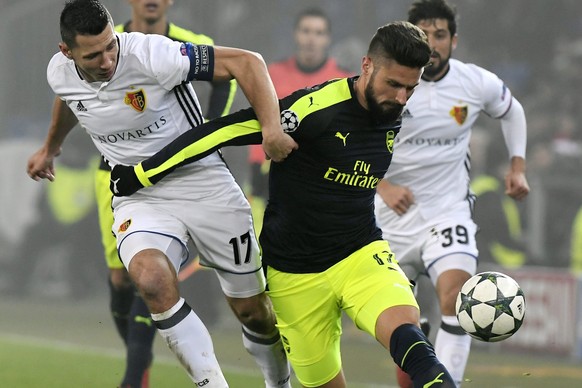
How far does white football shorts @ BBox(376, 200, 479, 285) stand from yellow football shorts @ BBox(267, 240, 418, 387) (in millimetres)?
1132

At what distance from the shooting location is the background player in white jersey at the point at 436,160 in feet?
23.8

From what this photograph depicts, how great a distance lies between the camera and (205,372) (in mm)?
5727

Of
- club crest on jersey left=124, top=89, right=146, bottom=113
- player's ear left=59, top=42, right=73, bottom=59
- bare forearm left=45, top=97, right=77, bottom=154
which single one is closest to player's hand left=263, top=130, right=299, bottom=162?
club crest on jersey left=124, top=89, right=146, bottom=113

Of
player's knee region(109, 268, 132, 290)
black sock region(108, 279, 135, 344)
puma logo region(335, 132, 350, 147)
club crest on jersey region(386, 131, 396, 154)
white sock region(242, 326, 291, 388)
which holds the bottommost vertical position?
black sock region(108, 279, 135, 344)

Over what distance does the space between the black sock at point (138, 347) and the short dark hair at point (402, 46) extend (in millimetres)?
2531

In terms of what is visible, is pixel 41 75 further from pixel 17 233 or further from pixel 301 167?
pixel 301 167

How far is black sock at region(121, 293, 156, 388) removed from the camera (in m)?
7.21

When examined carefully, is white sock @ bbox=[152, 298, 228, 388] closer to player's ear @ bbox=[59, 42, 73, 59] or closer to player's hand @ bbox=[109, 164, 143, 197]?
player's hand @ bbox=[109, 164, 143, 197]

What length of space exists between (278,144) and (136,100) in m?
0.81

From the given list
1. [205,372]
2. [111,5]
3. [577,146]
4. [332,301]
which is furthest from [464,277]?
[111,5]

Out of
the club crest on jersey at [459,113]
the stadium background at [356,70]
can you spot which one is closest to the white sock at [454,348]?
the club crest on jersey at [459,113]

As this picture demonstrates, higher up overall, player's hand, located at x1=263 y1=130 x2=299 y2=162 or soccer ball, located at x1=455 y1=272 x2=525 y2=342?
player's hand, located at x1=263 y1=130 x2=299 y2=162

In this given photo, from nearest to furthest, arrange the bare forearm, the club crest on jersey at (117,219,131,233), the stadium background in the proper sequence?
1. the club crest on jersey at (117,219,131,233)
2. the bare forearm
3. the stadium background

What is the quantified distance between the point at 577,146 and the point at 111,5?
6060mm
